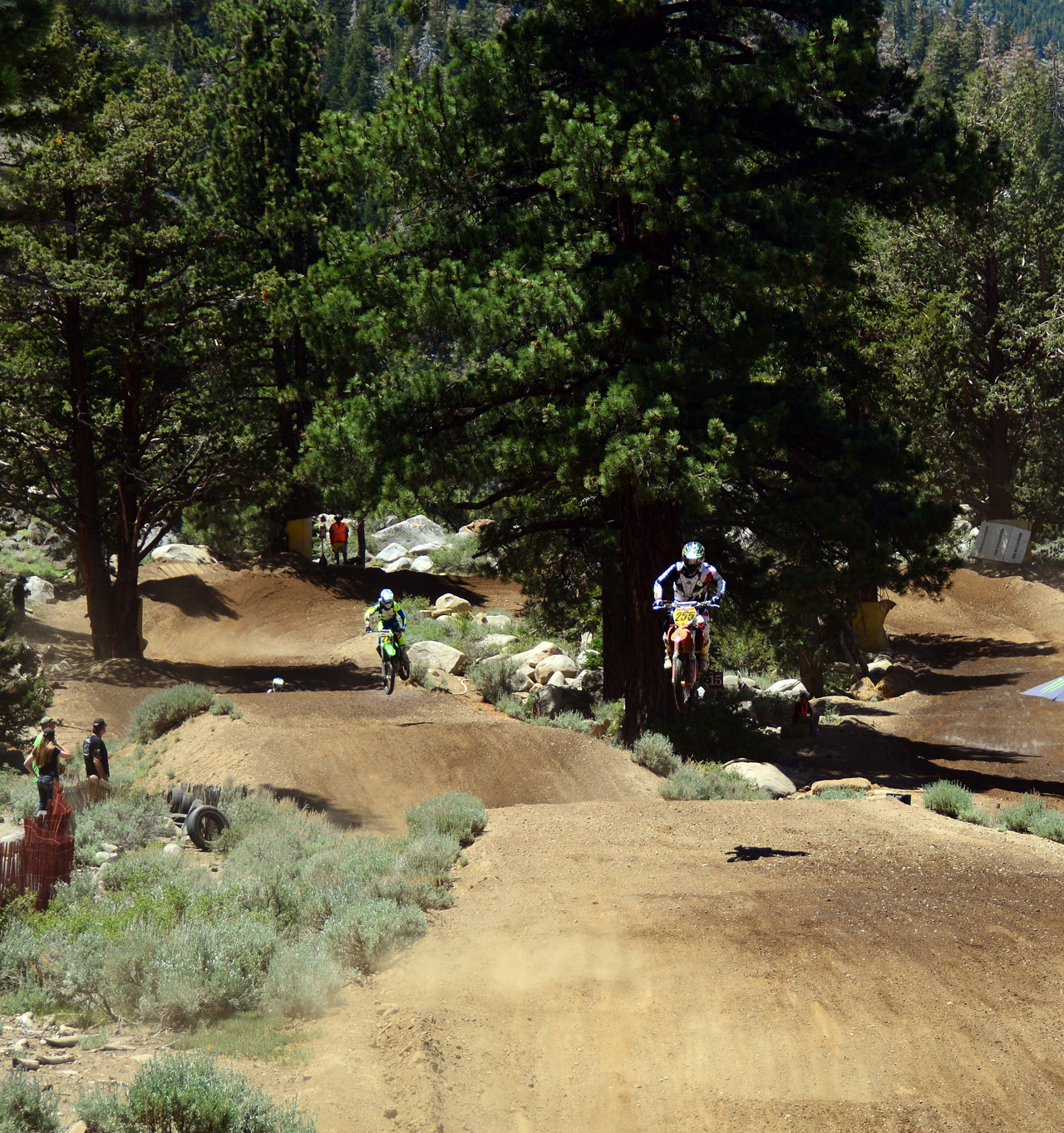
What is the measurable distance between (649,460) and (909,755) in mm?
10564

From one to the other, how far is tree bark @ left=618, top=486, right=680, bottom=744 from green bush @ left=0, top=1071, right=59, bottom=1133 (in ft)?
45.2

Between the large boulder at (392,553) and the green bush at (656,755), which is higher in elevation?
the large boulder at (392,553)

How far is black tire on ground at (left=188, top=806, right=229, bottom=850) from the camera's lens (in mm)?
12938

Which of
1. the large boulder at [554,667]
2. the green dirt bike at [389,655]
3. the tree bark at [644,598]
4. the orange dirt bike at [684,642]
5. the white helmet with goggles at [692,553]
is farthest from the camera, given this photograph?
the large boulder at [554,667]

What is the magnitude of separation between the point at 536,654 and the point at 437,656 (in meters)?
3.32

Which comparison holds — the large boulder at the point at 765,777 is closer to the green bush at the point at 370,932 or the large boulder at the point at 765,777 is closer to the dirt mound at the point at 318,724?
the dirt mound at the point at 318,724

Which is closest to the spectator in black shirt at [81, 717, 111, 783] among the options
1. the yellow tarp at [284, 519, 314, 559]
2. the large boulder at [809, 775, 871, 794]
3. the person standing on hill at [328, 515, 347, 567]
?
the large boulder at [809, 775, 871, 794]

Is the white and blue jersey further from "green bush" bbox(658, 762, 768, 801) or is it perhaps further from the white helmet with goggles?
"green bush" bbox(658, 762, 768, 801)

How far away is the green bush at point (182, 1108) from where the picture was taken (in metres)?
5.98

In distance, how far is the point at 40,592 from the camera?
36406 millimetres

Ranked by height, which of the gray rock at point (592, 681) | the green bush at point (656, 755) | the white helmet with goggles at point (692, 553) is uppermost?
the white helmet with goggles at point (692, 553)

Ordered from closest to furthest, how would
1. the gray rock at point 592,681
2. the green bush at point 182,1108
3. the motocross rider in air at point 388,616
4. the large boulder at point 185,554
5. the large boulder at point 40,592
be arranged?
the green bush at point 182,1108, the motocross rider in air at point 388,616, the gray rock at point 592,681, the large boulder at point 40,592, the large boulder at point 185,554

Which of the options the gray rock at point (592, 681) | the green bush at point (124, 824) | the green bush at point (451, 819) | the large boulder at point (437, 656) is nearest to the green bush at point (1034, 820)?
the green bush at point (451, 819)

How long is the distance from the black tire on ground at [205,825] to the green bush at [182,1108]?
6.77m
